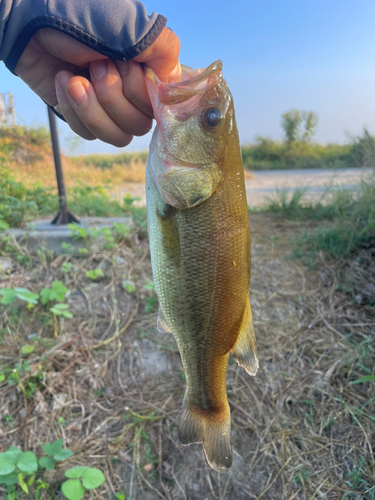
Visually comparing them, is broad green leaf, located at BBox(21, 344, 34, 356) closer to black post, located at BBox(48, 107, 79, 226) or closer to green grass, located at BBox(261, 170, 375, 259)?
black post, located at BBox(48, 107, 79, 226)

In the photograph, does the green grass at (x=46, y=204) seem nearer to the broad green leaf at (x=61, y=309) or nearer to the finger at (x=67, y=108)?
the broad green leaf at (x=61, y=309)

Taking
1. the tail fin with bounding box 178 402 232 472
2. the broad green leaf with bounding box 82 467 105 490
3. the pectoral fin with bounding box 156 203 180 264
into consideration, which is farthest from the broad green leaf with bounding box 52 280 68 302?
the pectoral fin with bounding box 156 203 180 264

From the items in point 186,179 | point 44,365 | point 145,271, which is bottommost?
→ point 44,365

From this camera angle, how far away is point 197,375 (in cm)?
132

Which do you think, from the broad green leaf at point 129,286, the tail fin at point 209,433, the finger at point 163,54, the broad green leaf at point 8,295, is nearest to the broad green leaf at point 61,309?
the broad green leaf at point 8,295

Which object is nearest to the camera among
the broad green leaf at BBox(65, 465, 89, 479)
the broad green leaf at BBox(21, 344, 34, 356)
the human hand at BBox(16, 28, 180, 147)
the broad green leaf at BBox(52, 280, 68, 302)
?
the human hand at BBox(16, 28, 180, 147)

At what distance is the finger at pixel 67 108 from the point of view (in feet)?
4.06

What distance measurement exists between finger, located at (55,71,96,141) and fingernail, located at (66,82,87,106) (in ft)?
0.16

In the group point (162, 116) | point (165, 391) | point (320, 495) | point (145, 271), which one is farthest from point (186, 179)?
point (145, 271)

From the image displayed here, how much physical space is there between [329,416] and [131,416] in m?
1.46

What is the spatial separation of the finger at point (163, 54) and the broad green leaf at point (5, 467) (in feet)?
7.02

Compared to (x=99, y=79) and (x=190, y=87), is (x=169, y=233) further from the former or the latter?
(x=99, y=79)

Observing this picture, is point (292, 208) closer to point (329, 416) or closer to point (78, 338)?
point (329, 416)

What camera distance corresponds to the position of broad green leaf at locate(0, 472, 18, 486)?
1794mm
